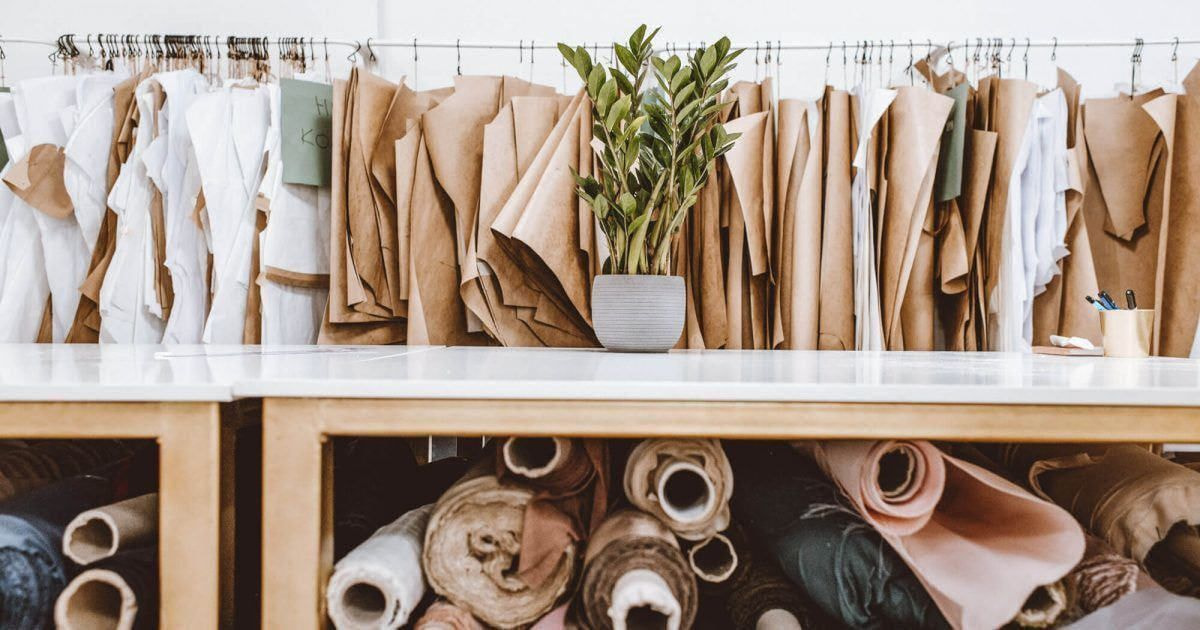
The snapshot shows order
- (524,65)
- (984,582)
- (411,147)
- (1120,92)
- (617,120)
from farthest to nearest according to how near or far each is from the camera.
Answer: (524,65), (1120,92), (411,147), (617,120), (984,582)

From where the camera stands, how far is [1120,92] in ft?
4.52

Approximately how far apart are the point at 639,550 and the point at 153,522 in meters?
0.42

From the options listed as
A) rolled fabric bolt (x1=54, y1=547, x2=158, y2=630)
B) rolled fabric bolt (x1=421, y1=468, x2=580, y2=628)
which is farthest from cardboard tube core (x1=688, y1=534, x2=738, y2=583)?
rolled fabric bolt (x1=54, y1=547, x2=158, y2=630)

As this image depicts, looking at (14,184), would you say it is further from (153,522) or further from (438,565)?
(438,565)

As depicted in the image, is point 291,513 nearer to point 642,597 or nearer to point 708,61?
point 642,597

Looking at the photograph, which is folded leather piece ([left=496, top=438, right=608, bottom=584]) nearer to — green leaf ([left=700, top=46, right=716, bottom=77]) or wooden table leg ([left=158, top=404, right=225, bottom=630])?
wooden table leg ([left=158, top=404, right=225, bottom=630])

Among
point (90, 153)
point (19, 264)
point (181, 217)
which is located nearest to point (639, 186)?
point (181, 217)

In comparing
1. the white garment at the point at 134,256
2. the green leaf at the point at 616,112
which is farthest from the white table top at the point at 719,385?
the white garment at the point at 134,256

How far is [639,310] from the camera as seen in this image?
36.3 inches

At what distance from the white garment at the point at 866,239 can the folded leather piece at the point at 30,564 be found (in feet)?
3.85

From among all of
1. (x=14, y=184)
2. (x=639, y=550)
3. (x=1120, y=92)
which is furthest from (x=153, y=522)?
(x=1120, y=92)

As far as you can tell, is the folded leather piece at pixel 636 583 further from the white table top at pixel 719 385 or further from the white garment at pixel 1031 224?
the white garment at pixel 1031 224

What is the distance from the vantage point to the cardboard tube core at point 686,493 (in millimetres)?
551

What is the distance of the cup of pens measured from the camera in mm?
954
